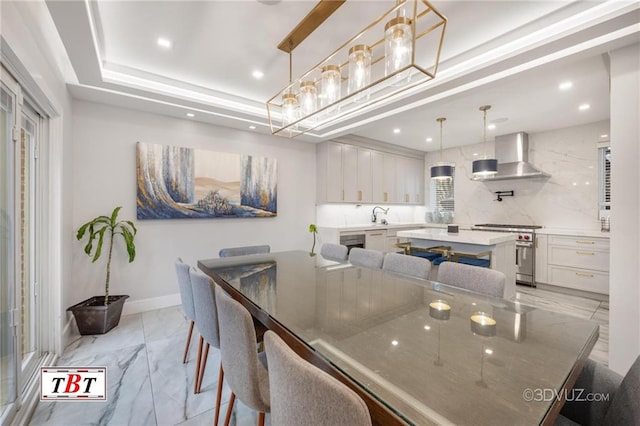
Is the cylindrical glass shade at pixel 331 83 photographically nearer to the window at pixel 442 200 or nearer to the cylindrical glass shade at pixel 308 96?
the cylindrical glass shade at pixel 308 96

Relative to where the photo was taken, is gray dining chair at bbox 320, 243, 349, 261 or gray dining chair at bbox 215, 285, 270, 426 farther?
gray dining chair at bbox 320, 243, 349, 261

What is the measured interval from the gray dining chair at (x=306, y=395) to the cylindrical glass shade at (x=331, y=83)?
1.57 meters

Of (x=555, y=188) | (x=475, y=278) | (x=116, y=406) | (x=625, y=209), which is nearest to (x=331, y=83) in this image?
(x=475, y=278)

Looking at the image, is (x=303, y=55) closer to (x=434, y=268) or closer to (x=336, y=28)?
(x=336, y=28)

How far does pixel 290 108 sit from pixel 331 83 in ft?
1.47

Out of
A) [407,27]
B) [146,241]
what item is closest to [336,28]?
[407,27]

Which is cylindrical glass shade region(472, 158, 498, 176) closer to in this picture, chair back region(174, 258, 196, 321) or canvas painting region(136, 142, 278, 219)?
canvas painting region(136, 142, 278, 219)

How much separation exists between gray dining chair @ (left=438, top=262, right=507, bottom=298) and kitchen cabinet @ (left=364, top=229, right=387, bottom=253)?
303 centimetres

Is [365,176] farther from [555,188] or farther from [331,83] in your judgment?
[331,83]

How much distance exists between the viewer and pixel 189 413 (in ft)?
5.51

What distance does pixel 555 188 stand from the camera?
469 centimetres

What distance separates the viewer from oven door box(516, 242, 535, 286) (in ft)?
14.5

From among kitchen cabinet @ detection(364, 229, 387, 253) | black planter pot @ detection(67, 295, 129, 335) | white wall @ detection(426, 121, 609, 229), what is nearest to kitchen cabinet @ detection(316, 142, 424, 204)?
kitchen cabinet @ detection(364, 229, 387, 253)

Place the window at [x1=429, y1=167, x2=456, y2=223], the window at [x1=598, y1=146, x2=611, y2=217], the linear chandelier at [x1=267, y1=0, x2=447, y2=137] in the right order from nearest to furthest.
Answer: the linear chandelier at [x1=267, y1=0, x2=447, y2=137]
the window at [x1=598, y1=146, x2=611, y2=217]
the window at [x1=429, y1=167, x2=456, y2=223]
